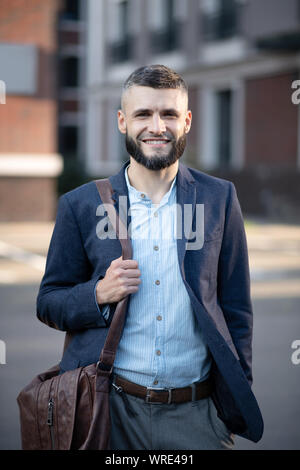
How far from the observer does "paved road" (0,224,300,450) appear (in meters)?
5.32

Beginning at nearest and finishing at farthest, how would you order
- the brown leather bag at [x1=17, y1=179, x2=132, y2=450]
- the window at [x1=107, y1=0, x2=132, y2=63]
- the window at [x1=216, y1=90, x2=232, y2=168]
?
the brown leather bag at [x1=17, y1=179, x2=132, y2=450], the window at [x1=216, y1=90, x2=232, y2=168], the window at [x1=107, y1=0, x2=132, y2=63]

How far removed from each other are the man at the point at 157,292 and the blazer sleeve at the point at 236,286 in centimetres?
6

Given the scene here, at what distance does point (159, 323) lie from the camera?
2.60 meters

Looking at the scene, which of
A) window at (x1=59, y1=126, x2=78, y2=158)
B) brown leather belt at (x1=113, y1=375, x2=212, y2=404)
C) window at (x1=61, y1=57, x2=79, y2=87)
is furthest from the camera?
window at (x1=59, y1=126, x2=78, y2=158)

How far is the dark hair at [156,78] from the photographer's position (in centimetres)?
254

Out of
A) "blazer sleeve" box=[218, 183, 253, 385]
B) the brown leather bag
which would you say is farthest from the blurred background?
the brown leather bag

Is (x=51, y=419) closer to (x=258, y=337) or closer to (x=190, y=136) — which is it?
(x=258, y=337)

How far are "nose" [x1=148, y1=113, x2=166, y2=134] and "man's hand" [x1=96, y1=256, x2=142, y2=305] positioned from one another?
1.39ft

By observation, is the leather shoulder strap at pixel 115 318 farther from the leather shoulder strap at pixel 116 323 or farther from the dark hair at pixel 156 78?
the dark hair at pixel 156 78

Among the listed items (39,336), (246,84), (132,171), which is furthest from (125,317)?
(246,84)

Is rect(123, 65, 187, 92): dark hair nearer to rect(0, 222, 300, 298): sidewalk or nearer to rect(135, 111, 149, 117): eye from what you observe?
rect(135, 111, 149, 117): eye

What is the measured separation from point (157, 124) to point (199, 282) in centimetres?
53
